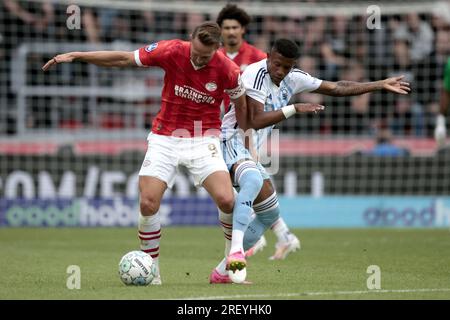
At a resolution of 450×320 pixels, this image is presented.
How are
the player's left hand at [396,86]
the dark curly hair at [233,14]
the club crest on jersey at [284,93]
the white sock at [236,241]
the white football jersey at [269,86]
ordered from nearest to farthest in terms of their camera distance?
the white sock at [236,241] → the player's left hand at [396,86] → the white football jersey at [269,86] → the club crest on jersey at [284,93] → the dark curly hair at [233,14]

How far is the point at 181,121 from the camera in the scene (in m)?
9.07

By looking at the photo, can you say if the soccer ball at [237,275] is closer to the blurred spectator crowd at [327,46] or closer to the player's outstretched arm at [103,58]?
the player's outstretched arm at [103,58]

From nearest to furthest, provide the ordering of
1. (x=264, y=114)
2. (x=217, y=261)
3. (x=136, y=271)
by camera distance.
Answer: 1. (x=136, y=271)
2. (x=264, y=114)
3. (x=217, y=261)

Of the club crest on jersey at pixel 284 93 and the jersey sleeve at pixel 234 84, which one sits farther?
the club crest on jersey at pixel 284 93

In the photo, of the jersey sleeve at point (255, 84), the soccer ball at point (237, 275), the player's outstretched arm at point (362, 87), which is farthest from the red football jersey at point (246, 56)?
the soccer ball at point (237, 275)

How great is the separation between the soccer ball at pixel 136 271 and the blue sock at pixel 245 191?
0.88 meters

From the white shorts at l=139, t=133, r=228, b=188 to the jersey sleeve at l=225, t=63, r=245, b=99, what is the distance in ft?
1.54

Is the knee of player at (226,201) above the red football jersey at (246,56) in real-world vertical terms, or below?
below

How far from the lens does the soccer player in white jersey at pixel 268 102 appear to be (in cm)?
922

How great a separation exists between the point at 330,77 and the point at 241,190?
11.8m

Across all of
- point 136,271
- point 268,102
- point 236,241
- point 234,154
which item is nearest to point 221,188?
point 236,241

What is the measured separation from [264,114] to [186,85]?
2.60 feet

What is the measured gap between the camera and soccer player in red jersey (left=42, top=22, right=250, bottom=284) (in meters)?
8.90

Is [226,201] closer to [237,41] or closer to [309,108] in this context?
[309,108]
